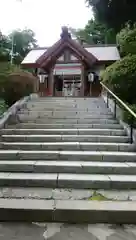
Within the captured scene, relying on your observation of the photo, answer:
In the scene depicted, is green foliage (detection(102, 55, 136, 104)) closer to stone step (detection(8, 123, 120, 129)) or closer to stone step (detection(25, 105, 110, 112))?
stone step (detection(25, 105, 110, 112))

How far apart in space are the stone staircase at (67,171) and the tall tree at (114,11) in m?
5.52

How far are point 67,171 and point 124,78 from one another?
4.03m

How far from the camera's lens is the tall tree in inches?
396

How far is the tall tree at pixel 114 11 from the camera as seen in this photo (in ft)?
33.0

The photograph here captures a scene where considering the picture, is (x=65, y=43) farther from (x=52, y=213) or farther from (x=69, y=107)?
(x=52, y=213)

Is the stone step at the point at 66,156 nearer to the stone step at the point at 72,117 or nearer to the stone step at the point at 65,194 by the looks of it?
the stone step at the point at 65,194

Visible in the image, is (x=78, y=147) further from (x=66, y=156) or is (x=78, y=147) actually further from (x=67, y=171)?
(x=67, y=171)

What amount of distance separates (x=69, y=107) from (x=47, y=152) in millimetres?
4280

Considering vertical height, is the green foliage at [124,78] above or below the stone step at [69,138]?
above

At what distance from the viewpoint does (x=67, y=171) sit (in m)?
4.30

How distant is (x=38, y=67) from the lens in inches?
674

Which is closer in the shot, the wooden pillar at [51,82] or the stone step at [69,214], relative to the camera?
the stone step at [69,214]

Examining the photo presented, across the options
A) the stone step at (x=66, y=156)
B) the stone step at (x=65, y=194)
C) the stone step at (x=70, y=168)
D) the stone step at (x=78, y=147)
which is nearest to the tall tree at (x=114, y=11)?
the stone step at (x=78, y=147)

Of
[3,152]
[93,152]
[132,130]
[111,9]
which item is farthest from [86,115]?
[111,9]
